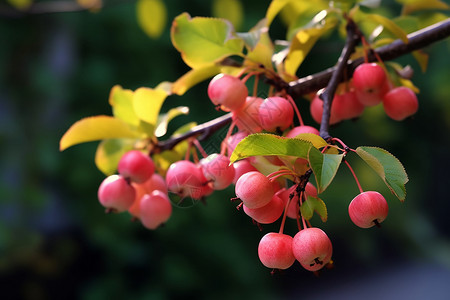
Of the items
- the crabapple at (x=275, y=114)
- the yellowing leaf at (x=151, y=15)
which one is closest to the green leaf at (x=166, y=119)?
the crabapple at (x=275, y=114)

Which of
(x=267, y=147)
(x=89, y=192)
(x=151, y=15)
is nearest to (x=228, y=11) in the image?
(x=151, y=15)

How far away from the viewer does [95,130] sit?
637mm

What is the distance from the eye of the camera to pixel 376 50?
24.6 inches

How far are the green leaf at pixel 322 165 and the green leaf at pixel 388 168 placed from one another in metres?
0.02

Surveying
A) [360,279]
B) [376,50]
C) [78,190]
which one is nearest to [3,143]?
[78,190]

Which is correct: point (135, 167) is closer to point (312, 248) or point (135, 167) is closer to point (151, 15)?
point (312, 248)

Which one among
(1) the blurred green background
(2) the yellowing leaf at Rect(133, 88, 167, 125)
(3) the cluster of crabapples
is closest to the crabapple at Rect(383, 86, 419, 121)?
(3) the cluster of crabapples

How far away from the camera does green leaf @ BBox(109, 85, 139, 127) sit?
649 mm

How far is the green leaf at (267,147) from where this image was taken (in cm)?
38

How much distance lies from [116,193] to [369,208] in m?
0.33

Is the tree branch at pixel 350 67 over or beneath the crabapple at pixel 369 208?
over

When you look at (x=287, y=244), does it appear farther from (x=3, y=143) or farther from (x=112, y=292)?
(x=3, y=143)

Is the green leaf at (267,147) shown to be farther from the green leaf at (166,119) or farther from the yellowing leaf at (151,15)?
the yellowing leaf at (151,15)

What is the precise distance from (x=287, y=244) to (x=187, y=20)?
0.31m
